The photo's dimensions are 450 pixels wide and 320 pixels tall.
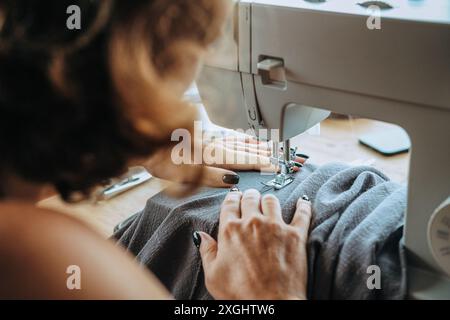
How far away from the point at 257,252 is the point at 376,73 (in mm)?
314

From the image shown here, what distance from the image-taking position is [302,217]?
878 millimetres

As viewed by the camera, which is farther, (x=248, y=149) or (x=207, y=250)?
(x=248, y=149)

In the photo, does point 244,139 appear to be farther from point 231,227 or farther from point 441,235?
point 441,235

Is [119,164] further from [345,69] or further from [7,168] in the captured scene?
[345,69]

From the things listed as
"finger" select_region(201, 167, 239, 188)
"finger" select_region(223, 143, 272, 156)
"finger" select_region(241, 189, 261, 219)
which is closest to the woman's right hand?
"finger" select_region(241, 189, 261, 219)

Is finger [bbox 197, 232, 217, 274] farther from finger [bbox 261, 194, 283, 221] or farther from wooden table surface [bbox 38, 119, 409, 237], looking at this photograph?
wooden table surface [bbox 38, 119, 409, 237]

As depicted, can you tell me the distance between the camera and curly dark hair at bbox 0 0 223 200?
55 cm

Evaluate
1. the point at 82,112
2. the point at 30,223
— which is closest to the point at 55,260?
the point at 30,223

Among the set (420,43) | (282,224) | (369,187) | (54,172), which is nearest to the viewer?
(54,172)

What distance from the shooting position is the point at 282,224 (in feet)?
2.84

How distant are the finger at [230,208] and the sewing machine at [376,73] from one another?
142 millimetres

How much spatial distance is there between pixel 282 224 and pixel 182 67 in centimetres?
35

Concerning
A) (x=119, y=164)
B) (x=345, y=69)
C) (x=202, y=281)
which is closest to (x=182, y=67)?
(x=119, y=164)

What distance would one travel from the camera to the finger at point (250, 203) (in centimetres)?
89
